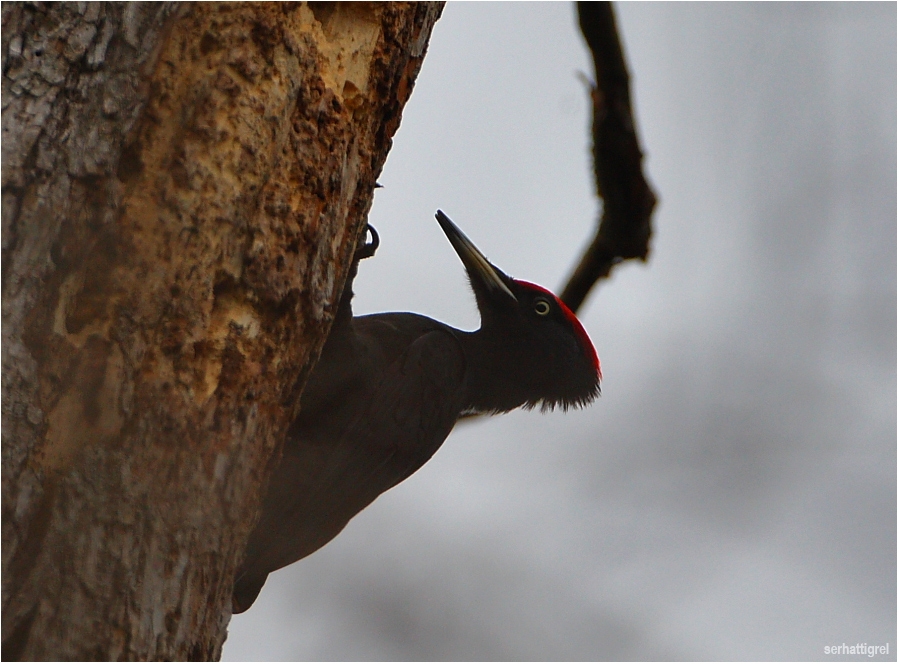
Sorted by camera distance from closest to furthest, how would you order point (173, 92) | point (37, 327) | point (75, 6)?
point (37, 327) → point (75, 6) → point (173, 92)

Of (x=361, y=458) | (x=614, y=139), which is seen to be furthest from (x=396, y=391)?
(x=614, y=139)

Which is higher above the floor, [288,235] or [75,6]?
[75,6]

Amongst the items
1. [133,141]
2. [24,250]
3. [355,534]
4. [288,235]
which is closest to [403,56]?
[288,235]

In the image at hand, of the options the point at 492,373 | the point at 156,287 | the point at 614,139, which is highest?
the point at 614,139

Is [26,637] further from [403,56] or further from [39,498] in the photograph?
[403,56]

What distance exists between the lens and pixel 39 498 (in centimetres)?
167

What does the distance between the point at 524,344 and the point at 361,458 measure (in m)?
1.03

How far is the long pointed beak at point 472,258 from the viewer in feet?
12.7

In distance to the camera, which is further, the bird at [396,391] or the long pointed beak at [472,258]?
the long pointed beak at [472,258]

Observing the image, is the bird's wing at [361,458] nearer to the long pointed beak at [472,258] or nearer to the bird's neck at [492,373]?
the bird's neck at [492,373]

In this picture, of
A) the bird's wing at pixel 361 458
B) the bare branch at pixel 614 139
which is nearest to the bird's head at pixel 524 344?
the bird's wing at pixel 361 458

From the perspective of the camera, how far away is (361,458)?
121 inches

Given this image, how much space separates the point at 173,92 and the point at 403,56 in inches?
28.2

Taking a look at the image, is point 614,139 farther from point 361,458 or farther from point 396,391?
point 361,458
